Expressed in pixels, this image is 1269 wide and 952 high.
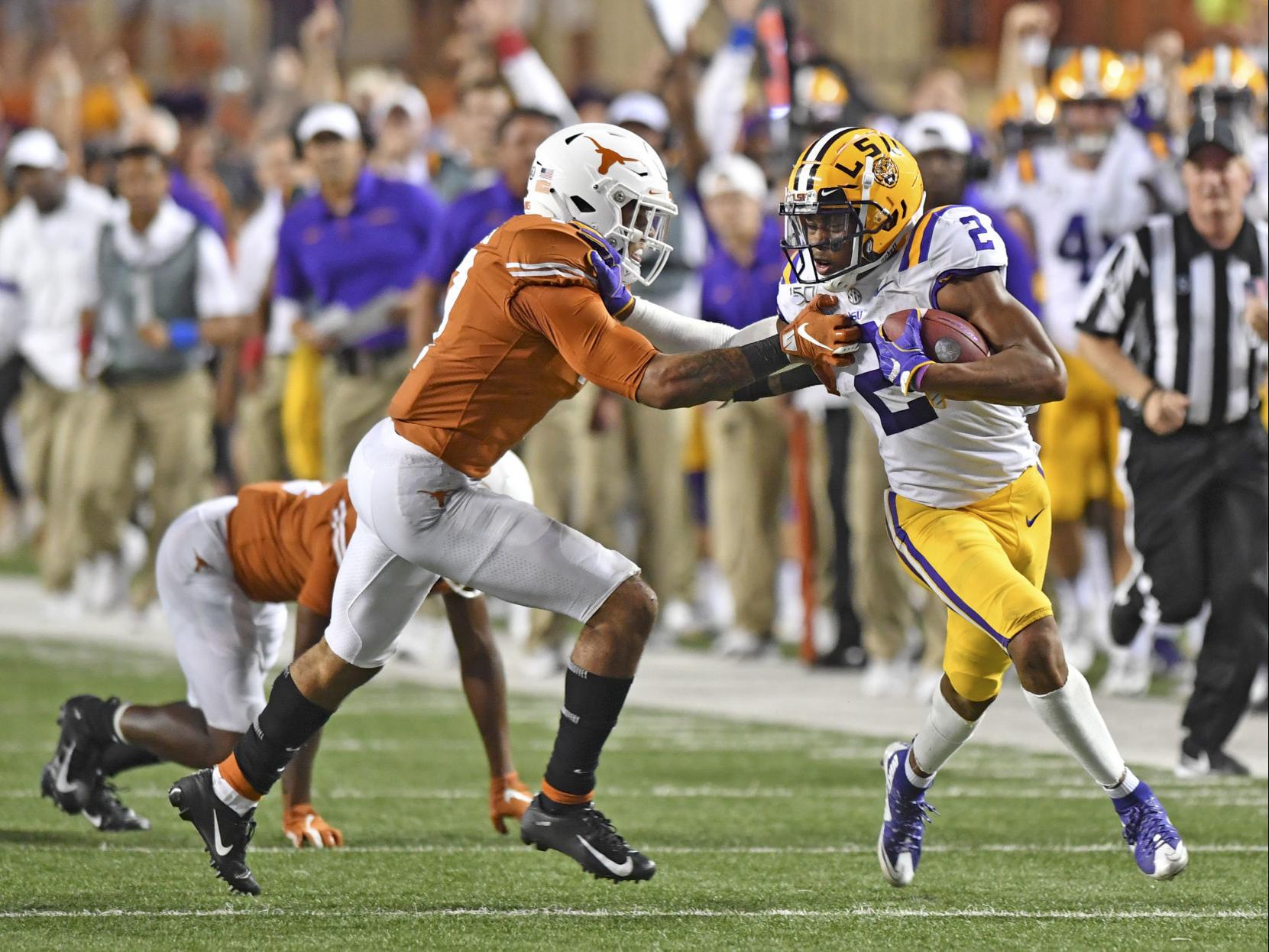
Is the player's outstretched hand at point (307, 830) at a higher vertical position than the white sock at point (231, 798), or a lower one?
lower

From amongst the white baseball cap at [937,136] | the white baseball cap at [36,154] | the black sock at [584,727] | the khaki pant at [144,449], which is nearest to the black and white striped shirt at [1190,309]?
the white baseball cap at [937,136]

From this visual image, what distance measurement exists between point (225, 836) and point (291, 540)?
95 cm

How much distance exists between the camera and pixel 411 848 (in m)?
5.66

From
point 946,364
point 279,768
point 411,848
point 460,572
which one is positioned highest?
point 946,364

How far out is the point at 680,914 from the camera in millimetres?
4859

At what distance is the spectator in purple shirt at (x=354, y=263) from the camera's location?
966cm

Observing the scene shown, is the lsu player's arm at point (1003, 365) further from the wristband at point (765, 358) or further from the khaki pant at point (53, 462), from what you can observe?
the khaki pant at point (53, 462)

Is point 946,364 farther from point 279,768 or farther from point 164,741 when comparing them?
point 164,741

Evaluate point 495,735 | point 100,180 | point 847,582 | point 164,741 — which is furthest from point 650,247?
point 100,180

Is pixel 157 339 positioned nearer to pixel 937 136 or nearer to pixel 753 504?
pixel 753 504

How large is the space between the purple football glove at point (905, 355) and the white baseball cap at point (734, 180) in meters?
4.80

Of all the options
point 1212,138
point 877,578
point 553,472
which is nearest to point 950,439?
point 1212,138

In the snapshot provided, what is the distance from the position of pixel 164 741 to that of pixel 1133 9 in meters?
17.1

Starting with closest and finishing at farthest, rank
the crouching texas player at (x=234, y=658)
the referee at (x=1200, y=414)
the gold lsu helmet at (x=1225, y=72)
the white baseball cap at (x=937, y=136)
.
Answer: the crouching texas player at (x=234, y=658), the referee at (x=1200, y=414), the white baseball cap at (x=937, y=136), the gold lsu helmet at (x=1225, y=72)
